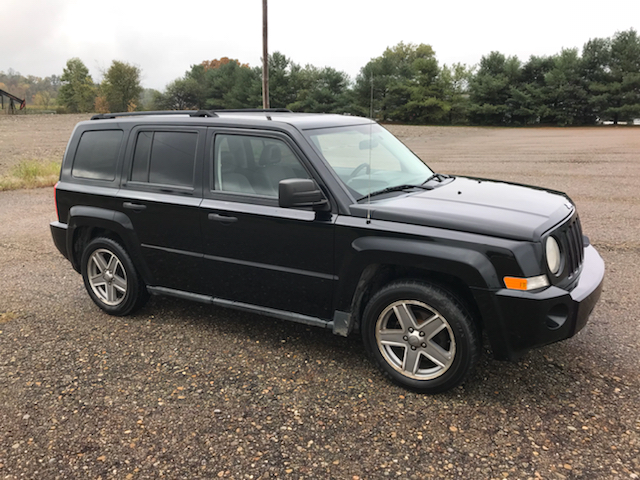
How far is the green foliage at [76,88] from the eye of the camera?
3671 inches

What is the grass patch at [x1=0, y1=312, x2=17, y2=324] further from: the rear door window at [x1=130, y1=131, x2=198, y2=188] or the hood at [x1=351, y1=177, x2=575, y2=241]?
the hood at [x1=351, y1=177, x2=575, y2=241]

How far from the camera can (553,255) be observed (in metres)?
3.34

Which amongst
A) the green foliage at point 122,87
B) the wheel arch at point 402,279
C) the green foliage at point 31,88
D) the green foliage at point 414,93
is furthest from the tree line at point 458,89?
the green foliage at point 31,88

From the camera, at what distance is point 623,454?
2.92 meters

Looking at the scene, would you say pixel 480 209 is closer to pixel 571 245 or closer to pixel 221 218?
pixel 571 245

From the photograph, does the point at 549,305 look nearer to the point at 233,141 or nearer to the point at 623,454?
the point at 623,454

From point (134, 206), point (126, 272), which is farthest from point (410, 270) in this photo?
point (126, 272)

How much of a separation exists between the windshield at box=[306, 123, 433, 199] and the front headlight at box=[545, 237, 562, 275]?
123cm

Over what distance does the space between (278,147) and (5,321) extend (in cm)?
324

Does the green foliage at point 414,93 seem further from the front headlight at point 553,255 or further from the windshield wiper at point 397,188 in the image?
the front headlight at point 553,255

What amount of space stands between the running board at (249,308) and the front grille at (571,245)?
165 cm

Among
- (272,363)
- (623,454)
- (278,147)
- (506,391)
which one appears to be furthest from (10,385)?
(623,454)

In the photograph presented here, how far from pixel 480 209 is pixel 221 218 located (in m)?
1.93

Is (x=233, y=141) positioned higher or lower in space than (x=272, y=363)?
higher
